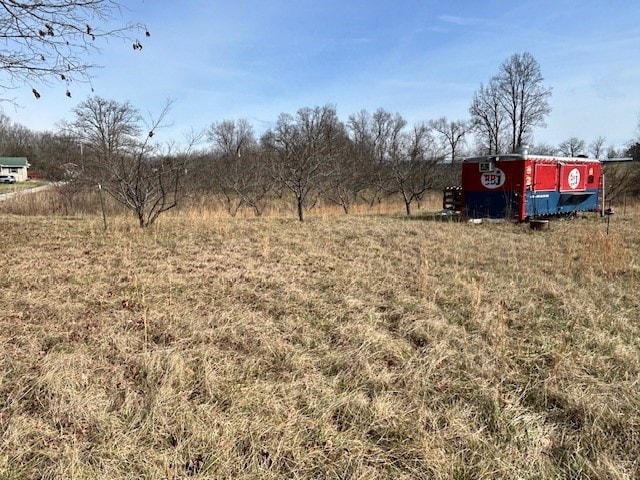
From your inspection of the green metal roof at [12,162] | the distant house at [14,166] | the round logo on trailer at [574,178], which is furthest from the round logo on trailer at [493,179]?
the green metal roof at [12,162]

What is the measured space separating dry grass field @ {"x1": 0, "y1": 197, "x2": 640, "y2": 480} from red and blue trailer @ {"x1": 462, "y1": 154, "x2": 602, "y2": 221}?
20.2ft

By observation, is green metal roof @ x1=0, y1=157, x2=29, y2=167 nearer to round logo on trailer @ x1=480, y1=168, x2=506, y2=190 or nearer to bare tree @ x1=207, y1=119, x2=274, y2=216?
bare tree @ x1=207, y1=119, x2=274, y2=216

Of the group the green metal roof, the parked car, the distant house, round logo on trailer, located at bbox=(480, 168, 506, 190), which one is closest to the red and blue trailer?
round logo on trailer, located at bbox=(480, 168, 506, 190)

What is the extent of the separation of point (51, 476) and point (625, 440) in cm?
305

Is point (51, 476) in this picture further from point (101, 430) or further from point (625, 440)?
point (625, 440)

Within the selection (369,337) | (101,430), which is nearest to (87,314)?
(101,430)

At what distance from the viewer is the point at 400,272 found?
6340 mm

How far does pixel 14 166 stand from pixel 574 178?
7202 cm

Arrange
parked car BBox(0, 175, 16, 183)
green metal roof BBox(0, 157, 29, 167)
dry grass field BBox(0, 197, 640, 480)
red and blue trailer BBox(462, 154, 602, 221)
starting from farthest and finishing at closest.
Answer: green metal roof BBox(0, 157, 29, 167), parked car BBox(0, 175, 16, 183), red and blue trailer BBox(462, 154, 602, 221), dry grass field BBox(0, 197, 640, 480)

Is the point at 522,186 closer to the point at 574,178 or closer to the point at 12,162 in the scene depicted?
the point at 574,178

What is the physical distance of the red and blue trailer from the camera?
1227 cm

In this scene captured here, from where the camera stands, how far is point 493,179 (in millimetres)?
12828

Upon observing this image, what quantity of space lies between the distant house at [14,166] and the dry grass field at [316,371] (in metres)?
68.9

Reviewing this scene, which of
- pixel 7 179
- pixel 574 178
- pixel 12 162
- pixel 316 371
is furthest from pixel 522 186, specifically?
pixel 12 162
